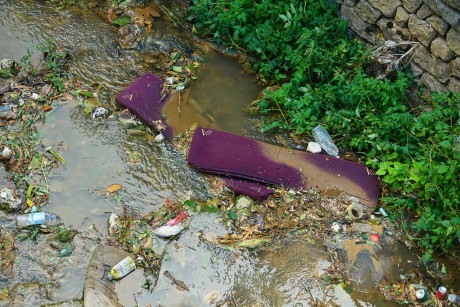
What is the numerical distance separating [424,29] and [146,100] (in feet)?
9.08

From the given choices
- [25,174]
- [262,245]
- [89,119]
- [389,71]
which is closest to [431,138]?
[389,71]

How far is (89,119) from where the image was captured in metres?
4.70

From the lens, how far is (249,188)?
426cm

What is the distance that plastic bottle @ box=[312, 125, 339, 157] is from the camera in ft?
15.1

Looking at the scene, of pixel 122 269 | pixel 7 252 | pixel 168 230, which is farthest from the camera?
pixel 168 230

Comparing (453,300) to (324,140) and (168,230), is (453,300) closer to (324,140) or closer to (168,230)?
(324,140)

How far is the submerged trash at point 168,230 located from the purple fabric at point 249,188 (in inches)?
24.2

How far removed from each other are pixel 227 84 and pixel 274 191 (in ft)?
4.71

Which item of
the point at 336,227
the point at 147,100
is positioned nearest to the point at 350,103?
the point at 336,227

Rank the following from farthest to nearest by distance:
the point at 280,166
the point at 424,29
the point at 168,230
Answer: the point at 424,29
the point at 280,166
the point at 168,230

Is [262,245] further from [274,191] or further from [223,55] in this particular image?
[223,55]

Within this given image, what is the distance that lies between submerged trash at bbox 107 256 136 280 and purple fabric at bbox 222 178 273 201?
111 centimetres

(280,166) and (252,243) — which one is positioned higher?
(280,166)

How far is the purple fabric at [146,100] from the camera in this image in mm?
4680
